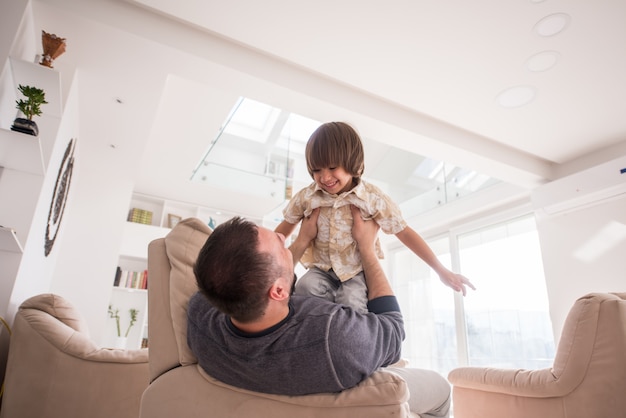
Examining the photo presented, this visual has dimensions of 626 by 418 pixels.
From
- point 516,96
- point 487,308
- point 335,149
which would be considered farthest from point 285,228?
Result: point 487,308

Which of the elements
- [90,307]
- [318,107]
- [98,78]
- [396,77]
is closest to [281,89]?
[318,107]

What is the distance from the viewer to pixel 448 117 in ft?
11.6

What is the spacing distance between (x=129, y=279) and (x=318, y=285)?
459 cm

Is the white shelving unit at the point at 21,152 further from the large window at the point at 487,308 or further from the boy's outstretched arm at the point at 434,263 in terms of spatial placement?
the large window at the point at 487,308

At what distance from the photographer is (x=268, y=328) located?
87 cm

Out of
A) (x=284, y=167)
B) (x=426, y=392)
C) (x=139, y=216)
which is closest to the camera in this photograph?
(x=426, y=392)

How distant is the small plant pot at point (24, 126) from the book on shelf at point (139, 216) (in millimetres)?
3758

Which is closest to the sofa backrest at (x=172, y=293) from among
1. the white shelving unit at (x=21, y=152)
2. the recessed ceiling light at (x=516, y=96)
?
the white shelving unit at (x=21, y=152)

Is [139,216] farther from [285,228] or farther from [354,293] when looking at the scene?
[354,293]

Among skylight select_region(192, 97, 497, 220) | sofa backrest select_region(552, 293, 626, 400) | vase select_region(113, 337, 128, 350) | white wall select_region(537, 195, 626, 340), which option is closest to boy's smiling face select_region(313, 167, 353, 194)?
sofa backrest select_region(552, 293, 626, 400)

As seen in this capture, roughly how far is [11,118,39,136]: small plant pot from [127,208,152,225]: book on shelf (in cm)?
376

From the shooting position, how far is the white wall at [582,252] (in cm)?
356

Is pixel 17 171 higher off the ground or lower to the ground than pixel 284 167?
lower

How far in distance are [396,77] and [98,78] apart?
7.73ft
